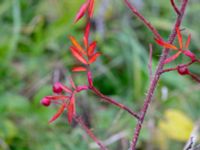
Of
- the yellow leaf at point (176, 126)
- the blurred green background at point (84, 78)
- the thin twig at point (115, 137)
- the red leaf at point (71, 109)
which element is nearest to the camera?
the red leaf at point (71, 109)

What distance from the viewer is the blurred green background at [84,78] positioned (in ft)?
7.88

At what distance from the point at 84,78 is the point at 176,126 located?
562mm

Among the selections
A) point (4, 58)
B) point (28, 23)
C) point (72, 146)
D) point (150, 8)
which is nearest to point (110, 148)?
point (72, 146)

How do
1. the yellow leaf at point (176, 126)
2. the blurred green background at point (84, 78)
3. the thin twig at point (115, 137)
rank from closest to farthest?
the thin twig at point (115, 137), the blurred green background at point (84, 78), the yellow leaf at point (176, 126)

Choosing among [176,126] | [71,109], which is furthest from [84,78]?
[71,109]

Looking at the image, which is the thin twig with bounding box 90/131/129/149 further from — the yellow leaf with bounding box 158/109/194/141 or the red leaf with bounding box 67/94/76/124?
the red leaf with bounding box 67/94/76/124

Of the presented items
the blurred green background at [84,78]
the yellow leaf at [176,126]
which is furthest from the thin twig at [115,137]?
the yellow leaf at [176,126]

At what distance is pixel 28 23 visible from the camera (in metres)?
3.16

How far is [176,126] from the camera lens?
2.67 meters

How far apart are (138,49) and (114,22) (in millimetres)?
439

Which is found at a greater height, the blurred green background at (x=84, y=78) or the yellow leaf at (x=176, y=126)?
the blurred green background at (x=84, y=78)

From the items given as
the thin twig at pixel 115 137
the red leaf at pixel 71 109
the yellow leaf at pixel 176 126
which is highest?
the red leaf at pixel 71 109

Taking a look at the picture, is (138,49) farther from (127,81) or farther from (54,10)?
(54,10)

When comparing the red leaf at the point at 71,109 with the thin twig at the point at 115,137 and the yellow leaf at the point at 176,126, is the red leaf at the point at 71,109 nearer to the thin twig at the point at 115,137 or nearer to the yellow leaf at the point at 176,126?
the thin twig at the point at 115,137
